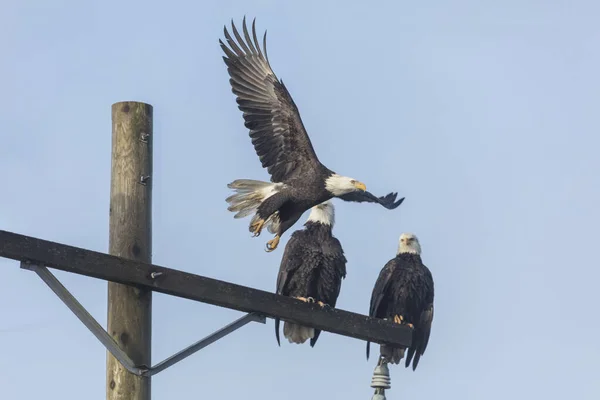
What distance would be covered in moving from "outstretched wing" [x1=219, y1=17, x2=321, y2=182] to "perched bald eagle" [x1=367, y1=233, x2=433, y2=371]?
926 mm

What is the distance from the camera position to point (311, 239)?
309 inches

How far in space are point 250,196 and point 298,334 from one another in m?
1.71

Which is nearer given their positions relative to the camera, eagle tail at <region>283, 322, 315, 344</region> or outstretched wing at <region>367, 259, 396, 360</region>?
eagle tail at <region>283, 322, 315, 344</region>

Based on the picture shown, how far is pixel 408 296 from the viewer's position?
26.8 feet

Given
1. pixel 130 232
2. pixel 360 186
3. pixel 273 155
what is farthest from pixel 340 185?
pixel 130 232

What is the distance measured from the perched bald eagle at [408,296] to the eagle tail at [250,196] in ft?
2.80

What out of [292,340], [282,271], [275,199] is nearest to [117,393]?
[292,340]

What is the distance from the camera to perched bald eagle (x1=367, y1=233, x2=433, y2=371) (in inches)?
321

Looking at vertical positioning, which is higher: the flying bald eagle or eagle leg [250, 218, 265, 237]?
the flying bald eagle

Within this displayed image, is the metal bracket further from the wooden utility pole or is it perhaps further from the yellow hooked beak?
the yellow hooked beak

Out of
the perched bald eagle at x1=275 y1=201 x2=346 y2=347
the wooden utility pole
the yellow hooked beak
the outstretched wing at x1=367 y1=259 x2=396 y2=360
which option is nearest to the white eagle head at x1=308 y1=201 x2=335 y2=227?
the perched bald eagle at x1=275 y1=201 x2=346 y2=347

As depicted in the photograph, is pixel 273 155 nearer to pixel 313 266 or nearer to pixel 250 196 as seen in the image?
pixel 250 196

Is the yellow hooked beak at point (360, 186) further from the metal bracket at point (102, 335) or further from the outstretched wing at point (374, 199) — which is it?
the metal bracket at point (102, 335)

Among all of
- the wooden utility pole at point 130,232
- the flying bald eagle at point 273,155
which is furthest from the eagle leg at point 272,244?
→ the wooden utility pole at point 130,232
